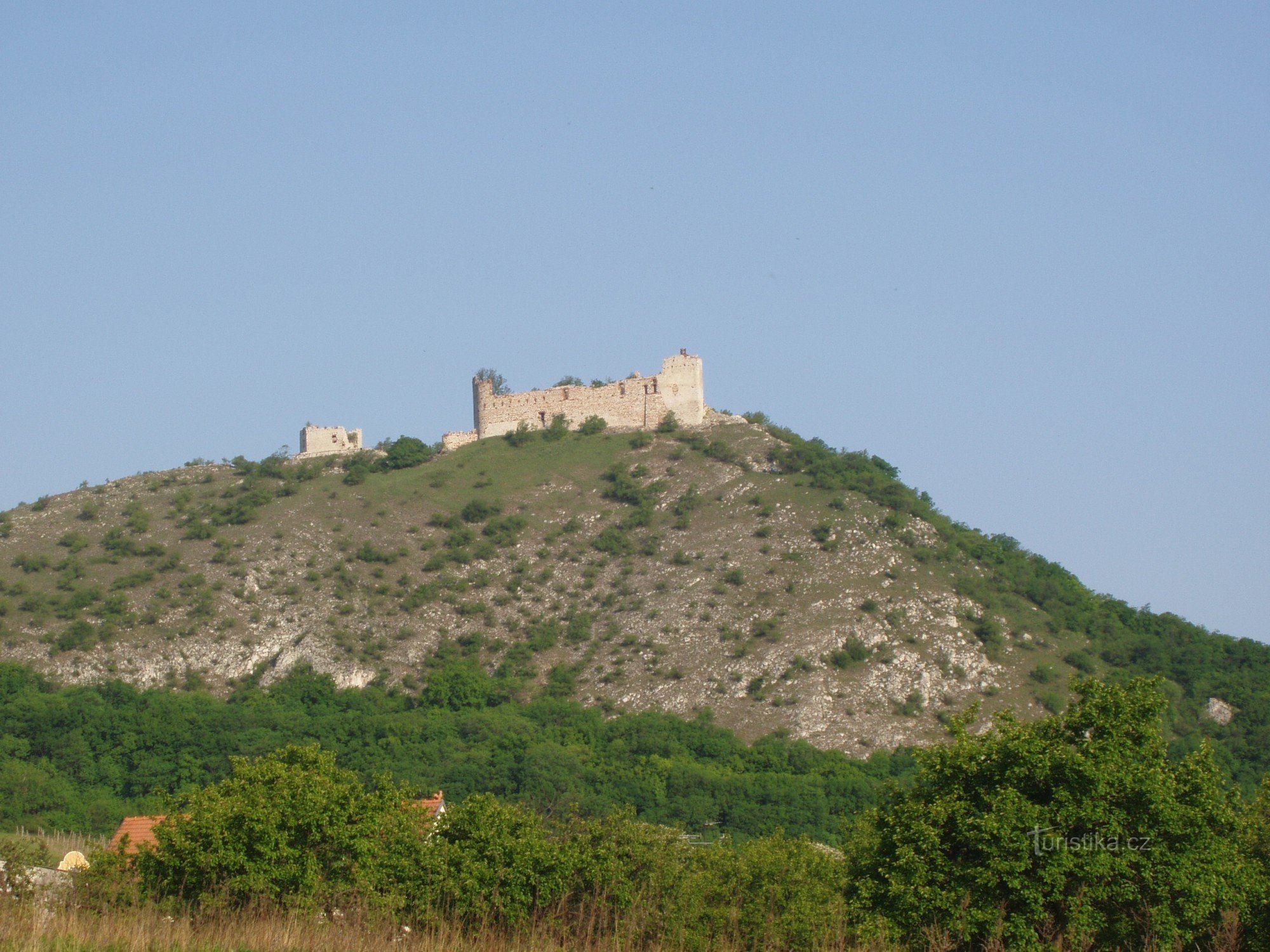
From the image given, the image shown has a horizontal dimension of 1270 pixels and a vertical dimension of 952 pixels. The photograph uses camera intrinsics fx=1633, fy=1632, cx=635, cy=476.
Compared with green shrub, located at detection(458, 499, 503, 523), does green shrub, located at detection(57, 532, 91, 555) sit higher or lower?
lower

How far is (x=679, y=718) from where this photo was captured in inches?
2731

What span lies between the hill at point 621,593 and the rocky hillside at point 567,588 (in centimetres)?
13

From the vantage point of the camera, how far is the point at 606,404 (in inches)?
3553

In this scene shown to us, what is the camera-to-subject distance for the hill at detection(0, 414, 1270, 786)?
7100 cm

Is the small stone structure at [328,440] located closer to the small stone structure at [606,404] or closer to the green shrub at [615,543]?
the small stone structure at [606,404]

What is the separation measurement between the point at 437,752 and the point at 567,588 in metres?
13.9

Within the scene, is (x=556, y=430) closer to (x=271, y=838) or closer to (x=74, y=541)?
(x=74, y=541)

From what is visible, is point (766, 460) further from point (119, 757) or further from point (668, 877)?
point (668, 877)

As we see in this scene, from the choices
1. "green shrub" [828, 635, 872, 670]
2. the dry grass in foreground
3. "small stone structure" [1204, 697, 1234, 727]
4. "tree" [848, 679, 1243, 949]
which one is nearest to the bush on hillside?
"green shrub" [828, 635, 872, 670]

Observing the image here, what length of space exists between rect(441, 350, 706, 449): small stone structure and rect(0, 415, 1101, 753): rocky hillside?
150 centimetres

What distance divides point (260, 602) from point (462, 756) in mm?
16335

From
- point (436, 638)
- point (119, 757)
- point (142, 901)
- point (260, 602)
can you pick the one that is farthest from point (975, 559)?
point (142, 901)

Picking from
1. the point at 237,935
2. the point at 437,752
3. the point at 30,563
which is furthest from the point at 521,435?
the point at 237,935

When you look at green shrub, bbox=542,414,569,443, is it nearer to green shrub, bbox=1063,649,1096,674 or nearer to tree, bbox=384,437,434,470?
tree, bbox=384,437,434,470
